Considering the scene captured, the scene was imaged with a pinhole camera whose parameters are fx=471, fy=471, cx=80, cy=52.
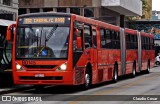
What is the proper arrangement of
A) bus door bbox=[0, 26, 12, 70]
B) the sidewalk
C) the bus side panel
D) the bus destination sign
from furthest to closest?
1. the bus side panel
2. bus door bbox=[0, 26, 12, 70]
3. the sidewalk
4. the bus destination sign

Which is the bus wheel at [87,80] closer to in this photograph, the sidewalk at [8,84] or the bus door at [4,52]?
the sidewalk at [8,84]

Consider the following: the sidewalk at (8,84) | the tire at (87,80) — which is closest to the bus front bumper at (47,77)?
the sidewalk at (8,84)

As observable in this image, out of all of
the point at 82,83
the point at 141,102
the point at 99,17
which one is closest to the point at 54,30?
the point at 82,83

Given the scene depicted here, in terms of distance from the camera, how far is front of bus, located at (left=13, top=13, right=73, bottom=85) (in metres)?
17.7

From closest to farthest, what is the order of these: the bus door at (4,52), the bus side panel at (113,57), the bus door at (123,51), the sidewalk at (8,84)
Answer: the sidewalk at (8,84) < the bus door at (4,52) < the bus side panel at (113,57) < the bus door at (123,51)

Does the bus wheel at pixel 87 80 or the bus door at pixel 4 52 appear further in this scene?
the bus door at pixel 4 52

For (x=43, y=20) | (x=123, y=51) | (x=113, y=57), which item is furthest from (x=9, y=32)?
(x=123, y=51)

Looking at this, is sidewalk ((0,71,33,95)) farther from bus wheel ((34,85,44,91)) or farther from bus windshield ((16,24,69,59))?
bus windshield ((16,24,69,59))

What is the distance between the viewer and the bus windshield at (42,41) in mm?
17797

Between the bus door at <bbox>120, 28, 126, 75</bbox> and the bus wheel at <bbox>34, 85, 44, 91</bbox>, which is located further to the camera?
the bus door at <bbox>120, 28, 126, 75</bbox>

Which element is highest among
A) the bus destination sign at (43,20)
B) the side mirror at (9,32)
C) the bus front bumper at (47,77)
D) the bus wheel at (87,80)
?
the bus destination sign at (43,20)

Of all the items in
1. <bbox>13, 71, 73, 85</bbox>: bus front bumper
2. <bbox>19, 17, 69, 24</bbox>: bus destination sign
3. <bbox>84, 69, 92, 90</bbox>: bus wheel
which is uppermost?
<bbox>19, 17, 69, 24</bbox>: bus destination sign

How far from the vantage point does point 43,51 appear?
1795 centimetres

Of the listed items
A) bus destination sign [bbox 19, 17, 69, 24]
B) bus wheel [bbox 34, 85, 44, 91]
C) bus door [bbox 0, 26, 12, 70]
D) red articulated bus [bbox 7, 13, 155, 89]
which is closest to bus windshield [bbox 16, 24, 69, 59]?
red articulated bus [bbox 7, 13, 155, 89]
